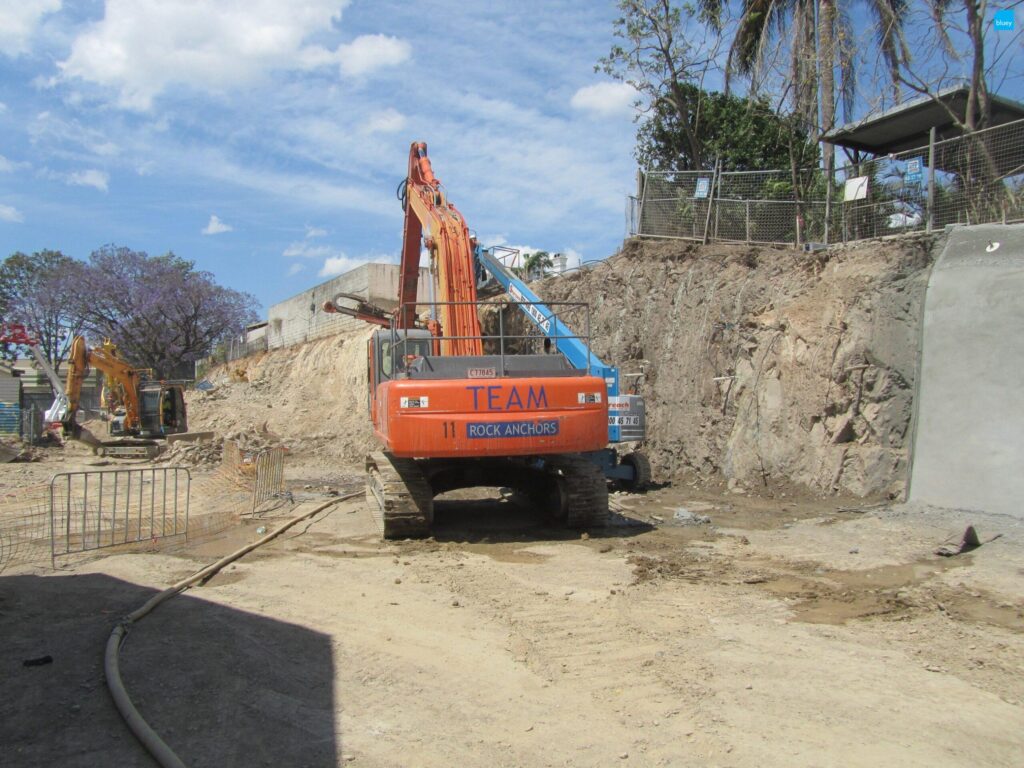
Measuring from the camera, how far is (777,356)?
12.6 metres

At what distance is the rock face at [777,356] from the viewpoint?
1073 cm

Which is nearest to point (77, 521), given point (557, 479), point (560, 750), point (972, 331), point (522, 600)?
point (557, 479)

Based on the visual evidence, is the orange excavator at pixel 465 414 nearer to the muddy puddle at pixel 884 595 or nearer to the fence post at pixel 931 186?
the muddy puddle at pixel 884 595

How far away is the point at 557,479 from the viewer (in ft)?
32.8

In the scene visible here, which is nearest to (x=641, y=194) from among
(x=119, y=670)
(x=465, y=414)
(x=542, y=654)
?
(x=465, y=414)

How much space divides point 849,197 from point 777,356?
10.1 ft

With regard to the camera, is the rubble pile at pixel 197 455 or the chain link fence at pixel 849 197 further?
the rubble pile at pixel 197 455

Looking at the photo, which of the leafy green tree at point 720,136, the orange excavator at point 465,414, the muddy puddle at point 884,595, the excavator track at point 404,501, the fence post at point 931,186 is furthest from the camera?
the leafy green tree at point 720,136

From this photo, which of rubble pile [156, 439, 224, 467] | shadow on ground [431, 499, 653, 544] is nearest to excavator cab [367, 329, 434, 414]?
shadow on ground [431, 499, 653, 544]

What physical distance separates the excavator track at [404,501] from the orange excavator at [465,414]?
12mm

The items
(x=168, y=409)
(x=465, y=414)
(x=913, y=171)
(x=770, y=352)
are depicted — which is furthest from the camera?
(x=168, y=409)

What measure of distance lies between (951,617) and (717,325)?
8903mm

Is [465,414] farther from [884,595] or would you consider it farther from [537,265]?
[537,265]

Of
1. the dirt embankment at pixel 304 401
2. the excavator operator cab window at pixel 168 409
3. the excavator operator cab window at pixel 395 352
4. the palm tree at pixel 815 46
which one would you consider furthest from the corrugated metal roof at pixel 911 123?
the excavator operator cab window at pixel 168 409
